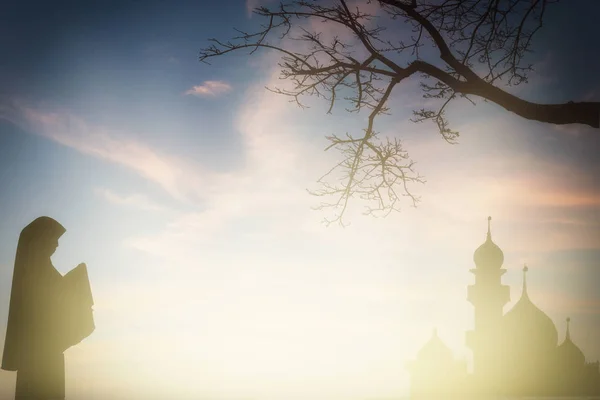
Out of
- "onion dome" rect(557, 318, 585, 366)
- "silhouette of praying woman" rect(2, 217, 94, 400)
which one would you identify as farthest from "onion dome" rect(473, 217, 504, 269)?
"silhouette of praying woman" rect(2, 217, 94, 400)

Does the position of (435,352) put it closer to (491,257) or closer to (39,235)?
(491,257)

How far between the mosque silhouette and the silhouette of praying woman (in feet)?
152

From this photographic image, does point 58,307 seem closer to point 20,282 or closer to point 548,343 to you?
point 20,282

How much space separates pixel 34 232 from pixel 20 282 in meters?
0.53

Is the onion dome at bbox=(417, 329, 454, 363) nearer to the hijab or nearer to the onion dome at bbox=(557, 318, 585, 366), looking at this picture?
the onion dome at bbox=(557, 318, 585, 366)

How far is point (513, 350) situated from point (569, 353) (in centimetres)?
475

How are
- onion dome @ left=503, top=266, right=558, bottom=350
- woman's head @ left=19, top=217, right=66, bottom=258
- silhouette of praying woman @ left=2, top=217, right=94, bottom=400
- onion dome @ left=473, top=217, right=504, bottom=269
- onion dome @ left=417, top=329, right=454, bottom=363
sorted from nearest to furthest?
silhouette of praying woman @ left=2, top=217, right=94, bottom=400 < woman's head @ left=19, top=217, right=66, bottom=258 < onion dome @ left=503, top=266, right=558, bottom=350 < onion dome @ left=473, top=217, right=504, bottom=269 < onion dome @ left=417, top=329, right=454, bottom=363

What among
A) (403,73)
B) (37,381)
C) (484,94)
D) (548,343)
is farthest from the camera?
(548,343)

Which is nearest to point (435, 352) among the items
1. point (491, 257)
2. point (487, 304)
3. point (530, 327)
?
point (487, 304)

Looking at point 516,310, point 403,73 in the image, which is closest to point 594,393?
point 516,310

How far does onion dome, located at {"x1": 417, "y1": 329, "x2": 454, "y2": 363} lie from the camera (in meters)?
54.5

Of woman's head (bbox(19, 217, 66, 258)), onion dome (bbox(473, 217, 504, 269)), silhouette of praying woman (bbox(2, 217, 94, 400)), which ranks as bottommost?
silhouette of praying woman (bbox(2, 217, 94, 400))

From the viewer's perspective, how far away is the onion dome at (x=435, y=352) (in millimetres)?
54469

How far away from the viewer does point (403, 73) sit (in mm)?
8406
